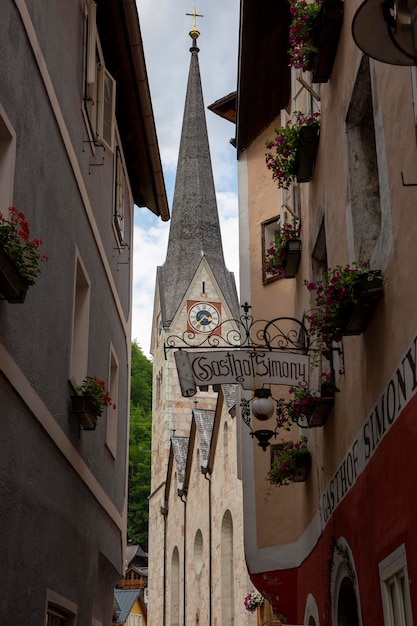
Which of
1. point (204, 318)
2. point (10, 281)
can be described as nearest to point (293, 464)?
point (10, 281)

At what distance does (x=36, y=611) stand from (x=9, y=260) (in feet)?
9.57

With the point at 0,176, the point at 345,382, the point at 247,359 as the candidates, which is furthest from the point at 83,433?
the point at 0,176

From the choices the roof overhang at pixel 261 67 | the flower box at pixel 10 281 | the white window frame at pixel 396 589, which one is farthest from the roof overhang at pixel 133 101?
the white window frame at pixel 396 589

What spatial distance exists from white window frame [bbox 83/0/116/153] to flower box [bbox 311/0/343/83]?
2400mm

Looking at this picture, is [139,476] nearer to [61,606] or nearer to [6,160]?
[61,606]

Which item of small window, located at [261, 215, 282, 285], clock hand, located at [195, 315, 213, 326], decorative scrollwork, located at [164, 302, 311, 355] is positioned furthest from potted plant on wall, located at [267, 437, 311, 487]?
clock hand, located at [195, 315, 213, 326]

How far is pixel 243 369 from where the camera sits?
8016 mm

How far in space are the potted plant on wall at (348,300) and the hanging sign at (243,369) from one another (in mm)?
1536

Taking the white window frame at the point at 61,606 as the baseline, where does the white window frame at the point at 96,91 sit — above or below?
above

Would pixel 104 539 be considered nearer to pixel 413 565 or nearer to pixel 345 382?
pixel 345 382

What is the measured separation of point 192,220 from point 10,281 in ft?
177

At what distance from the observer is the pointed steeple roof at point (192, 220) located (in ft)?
184

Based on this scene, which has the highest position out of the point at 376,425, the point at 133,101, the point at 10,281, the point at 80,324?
the point at 133,101

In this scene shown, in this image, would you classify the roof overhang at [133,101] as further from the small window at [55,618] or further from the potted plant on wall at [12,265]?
the small window at [55,618]
